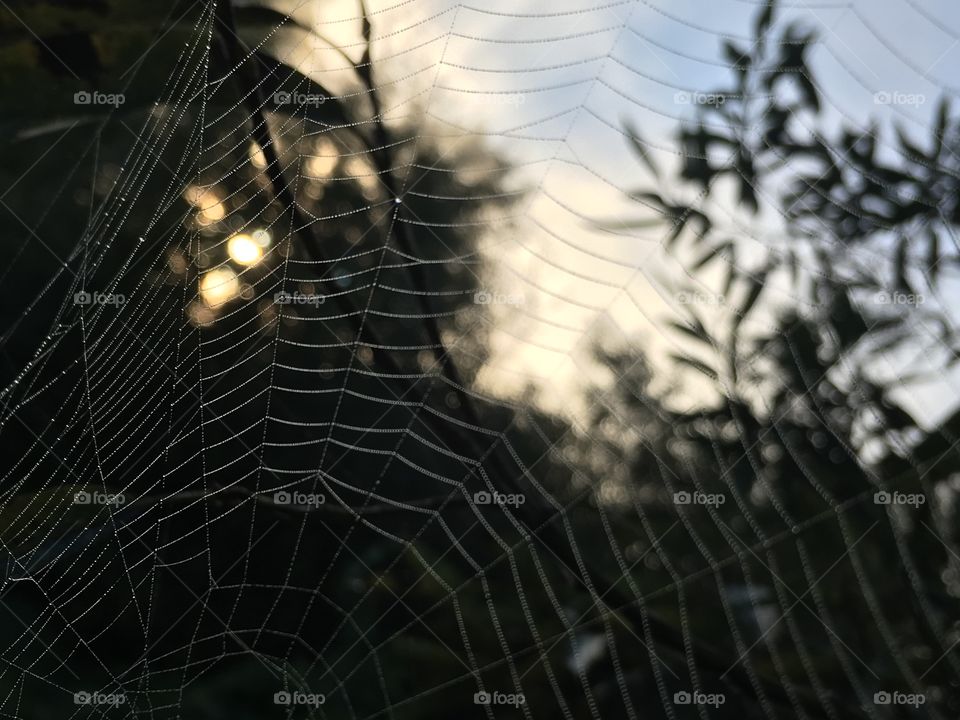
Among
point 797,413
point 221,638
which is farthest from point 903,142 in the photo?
point 221,638

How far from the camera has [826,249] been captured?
0.92 meters

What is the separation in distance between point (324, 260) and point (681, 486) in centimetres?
50

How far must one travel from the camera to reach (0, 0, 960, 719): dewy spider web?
3.23 feet

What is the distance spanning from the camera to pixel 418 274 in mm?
1096

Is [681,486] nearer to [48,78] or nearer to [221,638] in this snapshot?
[221,638]

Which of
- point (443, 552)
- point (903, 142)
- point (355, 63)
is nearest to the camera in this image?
point (903, 142)

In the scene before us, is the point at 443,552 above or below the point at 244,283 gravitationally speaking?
below

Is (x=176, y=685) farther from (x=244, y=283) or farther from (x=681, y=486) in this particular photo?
(x=681, y=486)

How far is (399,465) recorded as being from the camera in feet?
4.60

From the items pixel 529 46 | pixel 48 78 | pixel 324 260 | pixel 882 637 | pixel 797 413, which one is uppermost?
pixel 48 78

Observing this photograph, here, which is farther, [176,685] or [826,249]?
[176,685]

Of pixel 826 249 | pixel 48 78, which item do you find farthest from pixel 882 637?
pixel 48 78

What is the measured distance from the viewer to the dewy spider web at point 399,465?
0.98 metres

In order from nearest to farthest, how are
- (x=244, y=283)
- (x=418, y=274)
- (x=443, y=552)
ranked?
(x=418, y=274), (x=244, y=283), (x=443, y=552)
